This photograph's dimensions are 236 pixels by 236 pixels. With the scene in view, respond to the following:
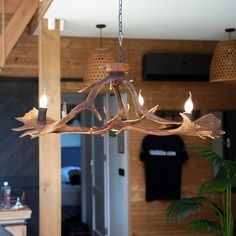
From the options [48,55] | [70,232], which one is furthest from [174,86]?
[70,232]

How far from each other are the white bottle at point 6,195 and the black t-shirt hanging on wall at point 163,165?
1515mm

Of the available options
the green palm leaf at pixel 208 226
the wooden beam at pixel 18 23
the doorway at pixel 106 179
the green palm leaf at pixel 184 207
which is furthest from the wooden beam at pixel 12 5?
the green palm leaf at pixel 208 226

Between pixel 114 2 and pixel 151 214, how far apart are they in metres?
2.66

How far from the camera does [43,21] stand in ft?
15.5

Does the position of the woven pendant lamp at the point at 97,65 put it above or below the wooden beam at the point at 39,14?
below

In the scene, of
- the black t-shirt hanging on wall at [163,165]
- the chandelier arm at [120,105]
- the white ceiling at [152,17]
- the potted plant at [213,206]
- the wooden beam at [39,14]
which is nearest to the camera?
the chandelier arm at [120,105]

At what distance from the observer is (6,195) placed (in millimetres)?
5184

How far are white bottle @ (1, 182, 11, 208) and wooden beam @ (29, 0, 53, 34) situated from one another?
1619 millimetres

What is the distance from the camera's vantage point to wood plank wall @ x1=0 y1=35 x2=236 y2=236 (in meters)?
5.71

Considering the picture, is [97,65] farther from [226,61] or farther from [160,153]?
[160,153]

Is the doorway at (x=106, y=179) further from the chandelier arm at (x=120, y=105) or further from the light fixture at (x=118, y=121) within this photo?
the light fixture at (x=118, y=121)

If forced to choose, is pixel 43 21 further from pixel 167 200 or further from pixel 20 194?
pixel 167 200

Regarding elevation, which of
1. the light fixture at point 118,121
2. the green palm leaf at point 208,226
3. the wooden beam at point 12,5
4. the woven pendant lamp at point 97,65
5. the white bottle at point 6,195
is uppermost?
the wooden beam at point 12,5

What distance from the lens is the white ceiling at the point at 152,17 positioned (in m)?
4.31
